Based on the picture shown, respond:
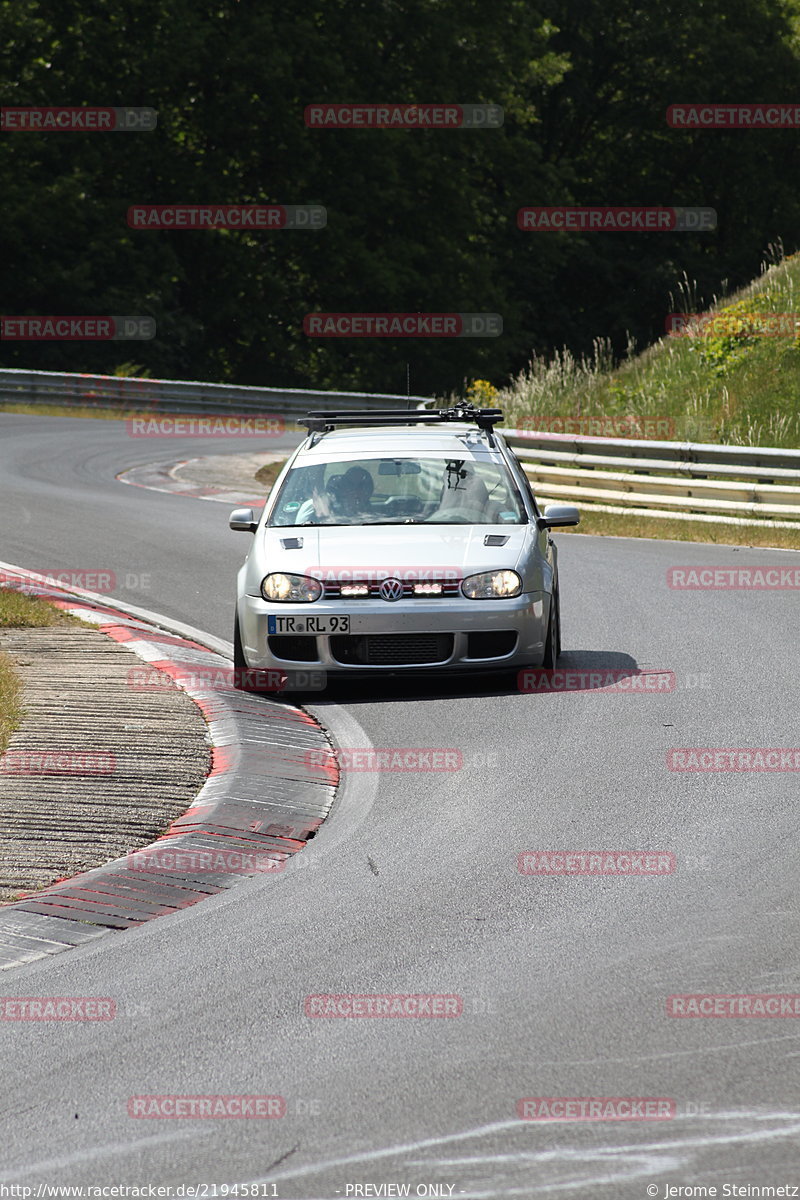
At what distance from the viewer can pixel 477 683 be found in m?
11.2

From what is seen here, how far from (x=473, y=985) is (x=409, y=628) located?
16.5 feet

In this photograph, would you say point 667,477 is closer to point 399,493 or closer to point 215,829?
point 399,493

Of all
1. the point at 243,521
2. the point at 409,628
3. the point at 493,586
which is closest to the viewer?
the point at 409,628

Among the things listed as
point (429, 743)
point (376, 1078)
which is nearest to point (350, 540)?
point (429, 743)

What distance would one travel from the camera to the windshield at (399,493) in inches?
450

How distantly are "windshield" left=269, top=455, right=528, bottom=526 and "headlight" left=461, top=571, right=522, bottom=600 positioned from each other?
811 millimetres

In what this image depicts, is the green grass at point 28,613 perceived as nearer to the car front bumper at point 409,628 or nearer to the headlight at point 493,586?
the car front bumper at point 409,628

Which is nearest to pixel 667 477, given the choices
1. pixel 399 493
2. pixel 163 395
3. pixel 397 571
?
pixel 399 493

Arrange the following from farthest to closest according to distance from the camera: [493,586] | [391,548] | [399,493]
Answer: [399,493] < [391,548] < [493,586]

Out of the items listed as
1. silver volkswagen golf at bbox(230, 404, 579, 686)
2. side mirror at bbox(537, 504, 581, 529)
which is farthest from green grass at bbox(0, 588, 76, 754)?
side mirror at bbox(537, 504, 581, 529)

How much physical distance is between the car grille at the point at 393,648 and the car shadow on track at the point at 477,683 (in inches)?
4.5

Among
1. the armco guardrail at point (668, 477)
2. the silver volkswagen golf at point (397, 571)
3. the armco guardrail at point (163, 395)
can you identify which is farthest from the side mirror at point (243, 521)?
the armco guardrail at point (163, 395)

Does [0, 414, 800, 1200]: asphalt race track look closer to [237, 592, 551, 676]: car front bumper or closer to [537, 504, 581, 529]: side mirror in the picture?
[237, 592, 551, 676]: car front bumper

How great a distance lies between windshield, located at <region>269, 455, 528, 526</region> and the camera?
37.5 ft
